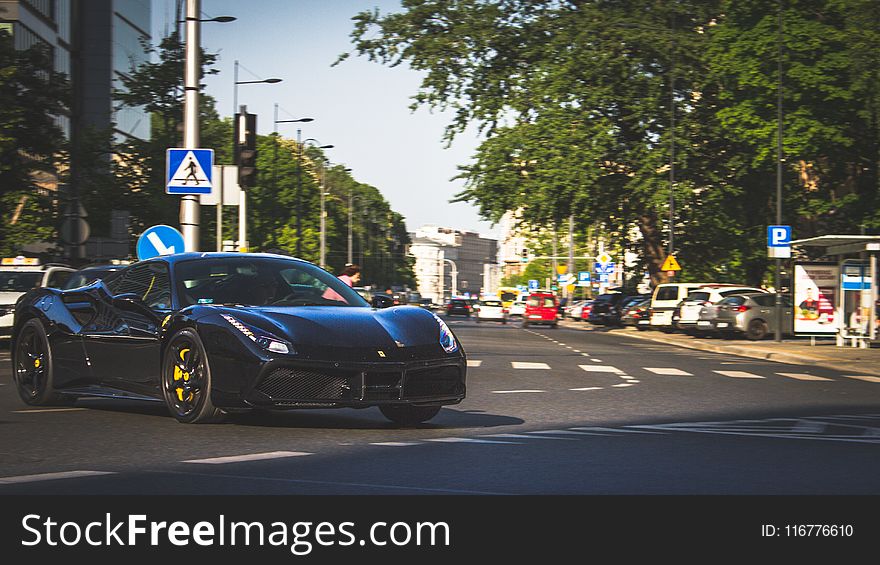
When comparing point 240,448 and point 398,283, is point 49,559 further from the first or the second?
point 398,283

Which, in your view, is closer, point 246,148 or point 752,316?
point 246,148

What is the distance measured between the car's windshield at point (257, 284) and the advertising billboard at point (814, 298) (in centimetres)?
2633

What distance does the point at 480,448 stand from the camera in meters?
9.63

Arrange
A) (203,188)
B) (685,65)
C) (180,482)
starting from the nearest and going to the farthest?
(180,482) < (203,188) < (685,65)

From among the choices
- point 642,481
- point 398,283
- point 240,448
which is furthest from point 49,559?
point 398,283

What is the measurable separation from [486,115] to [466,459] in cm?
4037

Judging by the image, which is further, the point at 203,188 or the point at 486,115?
the point at 486,115

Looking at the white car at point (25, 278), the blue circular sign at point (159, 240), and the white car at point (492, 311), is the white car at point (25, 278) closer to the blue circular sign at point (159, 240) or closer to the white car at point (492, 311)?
the blue circular sign at point (159, 240)

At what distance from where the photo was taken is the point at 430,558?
506 centimetres

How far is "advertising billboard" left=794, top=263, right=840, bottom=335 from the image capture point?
36.4m

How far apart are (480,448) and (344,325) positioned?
1613 mm

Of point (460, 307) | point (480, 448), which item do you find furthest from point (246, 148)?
point (460, 307)

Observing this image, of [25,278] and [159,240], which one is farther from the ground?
[159,240]

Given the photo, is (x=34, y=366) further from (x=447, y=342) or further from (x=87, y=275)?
(x=87, y=275)
